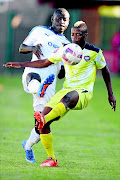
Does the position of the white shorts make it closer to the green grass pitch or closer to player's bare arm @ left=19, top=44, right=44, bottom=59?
player's bare arm @ left=19, top=44, right=44, bottom=59

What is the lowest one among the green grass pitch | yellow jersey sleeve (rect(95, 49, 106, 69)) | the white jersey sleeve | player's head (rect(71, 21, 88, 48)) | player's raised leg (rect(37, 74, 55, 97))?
the green grass pitch

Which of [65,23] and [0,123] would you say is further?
[0,123]

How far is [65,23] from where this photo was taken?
8516 millimetres

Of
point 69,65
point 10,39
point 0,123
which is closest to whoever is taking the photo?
point 69,65

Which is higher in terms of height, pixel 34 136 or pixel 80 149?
pixel 34 136

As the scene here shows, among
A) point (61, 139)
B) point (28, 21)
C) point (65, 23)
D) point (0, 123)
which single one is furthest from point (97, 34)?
point (65, 23)

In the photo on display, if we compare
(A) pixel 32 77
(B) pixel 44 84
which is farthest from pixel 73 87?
(A) pixel 32 77

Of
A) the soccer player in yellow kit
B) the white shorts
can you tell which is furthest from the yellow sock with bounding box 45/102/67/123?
the white shorts

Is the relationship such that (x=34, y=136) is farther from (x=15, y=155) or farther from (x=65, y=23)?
(x=65, y=23)

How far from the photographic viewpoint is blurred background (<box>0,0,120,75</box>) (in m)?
29.4

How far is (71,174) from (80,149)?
2606 millimetres

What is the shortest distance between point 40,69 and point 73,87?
857 mm

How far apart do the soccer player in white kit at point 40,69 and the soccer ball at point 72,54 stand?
55 centimetres

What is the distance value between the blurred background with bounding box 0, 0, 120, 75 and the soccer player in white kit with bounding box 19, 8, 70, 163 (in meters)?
19.5
